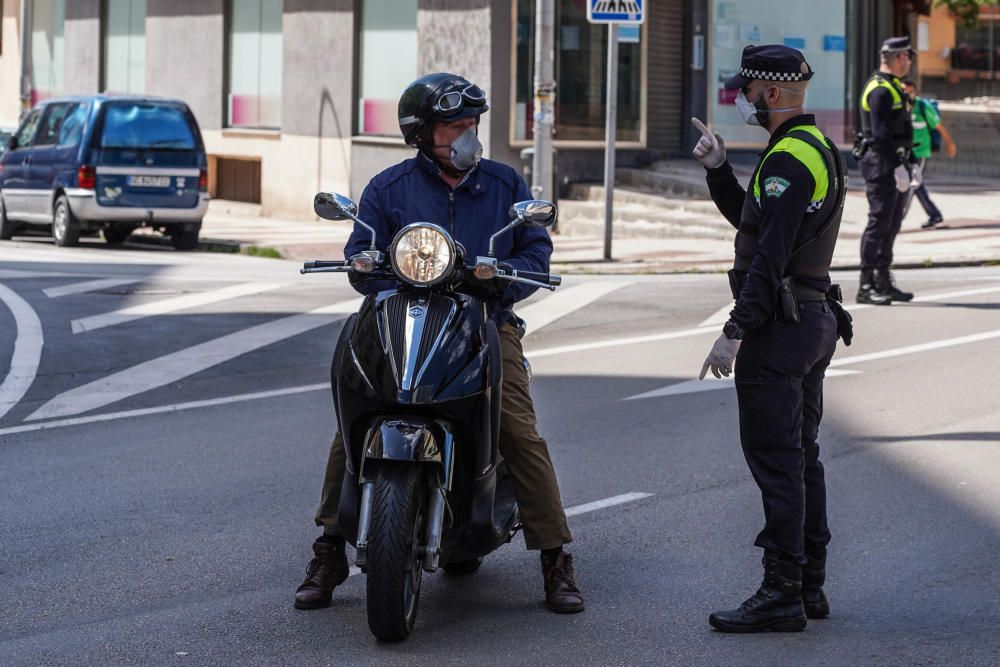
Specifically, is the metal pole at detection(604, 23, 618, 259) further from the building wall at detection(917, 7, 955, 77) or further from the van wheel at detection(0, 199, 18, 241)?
the building wall at detection(917, 7, 955, 77)

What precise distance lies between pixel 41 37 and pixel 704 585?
3218cm

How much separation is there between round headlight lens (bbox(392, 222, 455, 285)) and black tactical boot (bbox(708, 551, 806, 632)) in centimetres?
138

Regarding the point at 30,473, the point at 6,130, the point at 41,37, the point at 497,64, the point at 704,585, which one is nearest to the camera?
the point at 704,585

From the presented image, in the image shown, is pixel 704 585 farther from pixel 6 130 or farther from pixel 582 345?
pixel 6 130

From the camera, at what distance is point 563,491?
23.1 feet

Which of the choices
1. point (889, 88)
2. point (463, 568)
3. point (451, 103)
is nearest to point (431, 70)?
point (889, 88)

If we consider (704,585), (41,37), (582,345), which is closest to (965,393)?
(582,345)

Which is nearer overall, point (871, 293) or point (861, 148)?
point (861, 148)

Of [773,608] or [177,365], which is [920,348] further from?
[773,608]

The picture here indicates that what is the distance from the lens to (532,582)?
5.67 m

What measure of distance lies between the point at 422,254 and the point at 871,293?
8941 mm

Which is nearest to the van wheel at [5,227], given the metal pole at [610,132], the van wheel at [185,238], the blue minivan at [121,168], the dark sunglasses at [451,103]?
the blue minivan at [121,168]

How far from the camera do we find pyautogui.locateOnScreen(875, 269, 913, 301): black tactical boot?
1312cm

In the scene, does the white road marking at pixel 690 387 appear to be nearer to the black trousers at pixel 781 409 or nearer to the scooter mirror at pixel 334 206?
the black trousers at pixel 781 409
